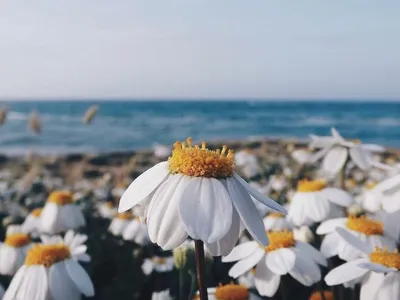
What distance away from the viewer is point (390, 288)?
1320mm

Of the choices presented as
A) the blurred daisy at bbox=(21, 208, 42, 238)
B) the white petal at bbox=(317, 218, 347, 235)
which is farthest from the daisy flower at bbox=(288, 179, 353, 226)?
the blurred daisy at bbox=(21, 208, 42, 238)

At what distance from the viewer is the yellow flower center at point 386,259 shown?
4.46 ft

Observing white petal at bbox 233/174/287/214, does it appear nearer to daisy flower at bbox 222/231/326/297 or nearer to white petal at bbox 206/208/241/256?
white petal at bbox 206/208/241/256

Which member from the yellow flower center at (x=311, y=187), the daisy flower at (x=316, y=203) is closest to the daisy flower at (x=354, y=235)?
the daisy flower at (x=316, y=203)

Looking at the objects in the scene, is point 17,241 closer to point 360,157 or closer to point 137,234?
point 137,234

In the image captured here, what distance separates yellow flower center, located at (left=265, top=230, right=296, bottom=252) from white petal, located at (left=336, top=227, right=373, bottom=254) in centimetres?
15

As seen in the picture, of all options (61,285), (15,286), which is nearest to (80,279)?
(61,285)

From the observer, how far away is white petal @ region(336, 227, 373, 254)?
150 centimetres

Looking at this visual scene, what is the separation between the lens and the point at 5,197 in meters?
4.29

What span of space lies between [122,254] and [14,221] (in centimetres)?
97

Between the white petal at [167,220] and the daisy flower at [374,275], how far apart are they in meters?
0.47

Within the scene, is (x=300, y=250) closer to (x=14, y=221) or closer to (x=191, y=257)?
(x=191, y=257)

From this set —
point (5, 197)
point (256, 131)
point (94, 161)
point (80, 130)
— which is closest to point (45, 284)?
point (5, 197)

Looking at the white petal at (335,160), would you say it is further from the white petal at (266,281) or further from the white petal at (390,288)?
the white petal at (390,288)
